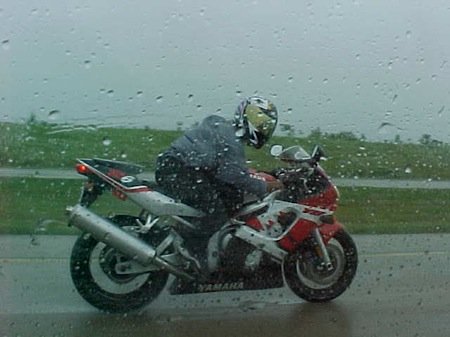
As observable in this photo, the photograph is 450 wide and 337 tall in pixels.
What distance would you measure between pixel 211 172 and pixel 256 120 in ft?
1.66

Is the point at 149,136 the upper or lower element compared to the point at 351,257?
upper

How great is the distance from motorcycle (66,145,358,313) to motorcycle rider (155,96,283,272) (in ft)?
0.18

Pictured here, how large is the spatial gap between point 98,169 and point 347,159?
6.69 ft

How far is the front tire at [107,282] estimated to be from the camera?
7.30 meters

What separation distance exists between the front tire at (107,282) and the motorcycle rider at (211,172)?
0.37 meters

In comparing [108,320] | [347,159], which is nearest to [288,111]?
[347,159]

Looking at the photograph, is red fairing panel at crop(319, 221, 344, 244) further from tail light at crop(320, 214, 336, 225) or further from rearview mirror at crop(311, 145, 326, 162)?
rearview mirror at crop(311, 145, 326, 162)

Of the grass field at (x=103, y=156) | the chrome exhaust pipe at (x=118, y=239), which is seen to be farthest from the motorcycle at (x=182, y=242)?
the grass field at (x=103, y=156)

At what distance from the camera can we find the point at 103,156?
7.62 meters

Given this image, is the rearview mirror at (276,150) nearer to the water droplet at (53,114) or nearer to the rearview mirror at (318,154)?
the rearview mirror at (318,154)

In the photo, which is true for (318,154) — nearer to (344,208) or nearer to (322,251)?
(344,208)

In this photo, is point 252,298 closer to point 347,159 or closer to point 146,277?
point 146,277

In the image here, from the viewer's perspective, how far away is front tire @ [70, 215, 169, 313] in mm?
7305

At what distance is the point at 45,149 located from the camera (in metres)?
7.90
